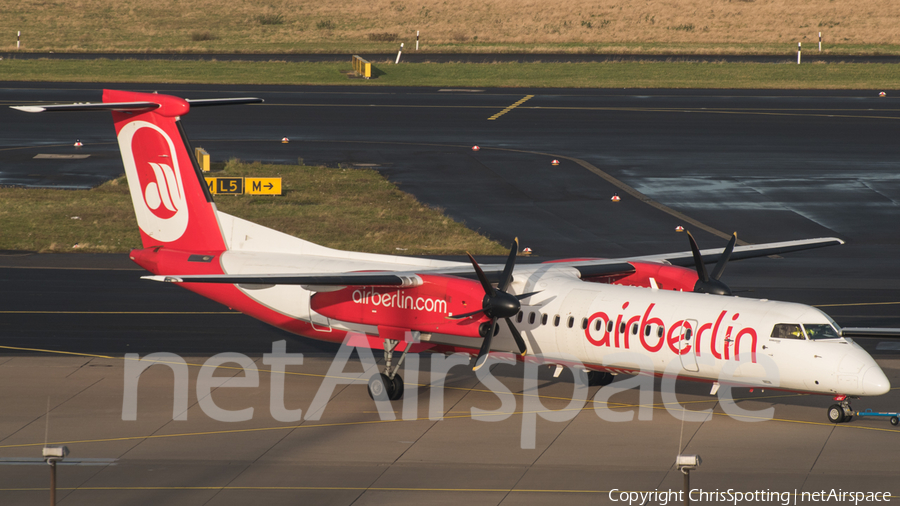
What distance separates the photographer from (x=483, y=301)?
2117cm

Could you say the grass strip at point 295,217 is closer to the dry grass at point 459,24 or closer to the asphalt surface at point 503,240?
the asphalt surface at point 503,240

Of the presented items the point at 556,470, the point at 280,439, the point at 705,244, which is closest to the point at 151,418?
the point at 280,439

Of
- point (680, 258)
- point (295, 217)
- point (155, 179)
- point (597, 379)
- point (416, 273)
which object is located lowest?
point (597, 379)

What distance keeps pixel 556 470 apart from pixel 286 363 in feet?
30.6

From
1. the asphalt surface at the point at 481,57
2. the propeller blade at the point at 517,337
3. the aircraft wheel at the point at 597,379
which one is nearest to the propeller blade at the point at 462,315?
the propeller blade at the point at 517,337

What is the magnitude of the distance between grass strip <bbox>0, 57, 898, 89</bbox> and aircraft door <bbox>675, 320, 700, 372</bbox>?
182 feet

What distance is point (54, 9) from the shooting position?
380 ft

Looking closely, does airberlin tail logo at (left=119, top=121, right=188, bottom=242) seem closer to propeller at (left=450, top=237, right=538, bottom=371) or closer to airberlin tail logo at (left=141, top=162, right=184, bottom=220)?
airberlin tail logo at (left=141, top=162, right=184, bottom=220)

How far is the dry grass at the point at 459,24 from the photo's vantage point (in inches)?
3878

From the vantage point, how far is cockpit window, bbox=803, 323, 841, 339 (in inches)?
790

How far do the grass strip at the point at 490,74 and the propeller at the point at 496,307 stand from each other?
54780 mm

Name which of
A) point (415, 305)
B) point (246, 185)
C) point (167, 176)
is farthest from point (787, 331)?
point (246, 185)

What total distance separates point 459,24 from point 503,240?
76.6 metres

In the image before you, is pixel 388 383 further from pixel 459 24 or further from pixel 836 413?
pixel 459 24
